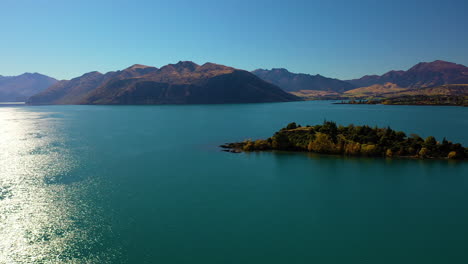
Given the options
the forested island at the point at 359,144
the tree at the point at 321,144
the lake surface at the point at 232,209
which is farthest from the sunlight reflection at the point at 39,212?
the tree at the point at 321,144

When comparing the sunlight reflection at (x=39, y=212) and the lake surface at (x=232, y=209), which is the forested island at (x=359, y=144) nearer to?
the lake surface at (x=232, y=209)

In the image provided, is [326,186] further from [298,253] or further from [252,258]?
[252,258]

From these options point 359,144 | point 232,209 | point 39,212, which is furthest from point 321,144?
point 39,212

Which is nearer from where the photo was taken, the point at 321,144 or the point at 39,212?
the point at 39,212

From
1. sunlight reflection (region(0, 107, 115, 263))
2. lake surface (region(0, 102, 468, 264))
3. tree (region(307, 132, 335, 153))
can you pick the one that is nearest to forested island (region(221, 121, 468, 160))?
tree (region(307, 132, 335, 153))

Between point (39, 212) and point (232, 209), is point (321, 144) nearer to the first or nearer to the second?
point (232, 209)

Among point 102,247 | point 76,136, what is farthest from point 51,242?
point 76,136
